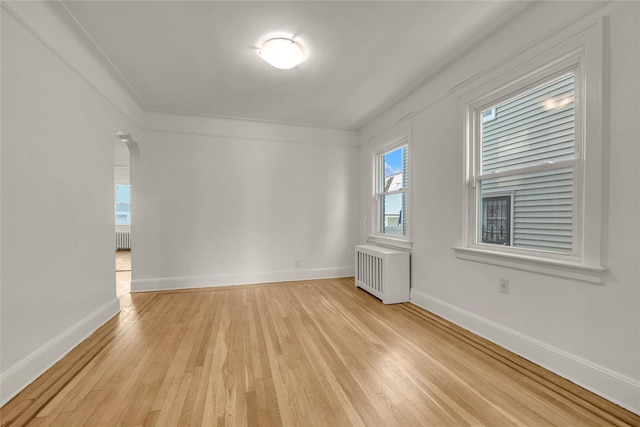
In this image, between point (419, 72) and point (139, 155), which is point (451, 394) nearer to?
point (419, 72)

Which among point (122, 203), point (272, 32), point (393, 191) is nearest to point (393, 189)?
point (393, 191)

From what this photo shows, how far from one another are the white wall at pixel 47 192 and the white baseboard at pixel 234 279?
115cm

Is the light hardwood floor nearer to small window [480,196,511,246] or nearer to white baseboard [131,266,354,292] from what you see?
small window [480,196,511,246]

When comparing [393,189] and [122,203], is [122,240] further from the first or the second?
[393,189]

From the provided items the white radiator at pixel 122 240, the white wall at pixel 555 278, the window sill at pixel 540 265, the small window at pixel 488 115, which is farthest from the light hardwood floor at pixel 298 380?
the white radiator at pixel 122 240

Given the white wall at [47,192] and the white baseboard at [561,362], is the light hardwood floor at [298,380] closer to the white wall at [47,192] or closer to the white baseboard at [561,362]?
the white baseboard at [561,362]

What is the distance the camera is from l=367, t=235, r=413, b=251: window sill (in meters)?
3.51

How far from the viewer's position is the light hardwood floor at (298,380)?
147 centimetres

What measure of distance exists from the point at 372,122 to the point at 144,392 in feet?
14.1

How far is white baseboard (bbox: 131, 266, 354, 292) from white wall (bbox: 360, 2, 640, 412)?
193 centimetres

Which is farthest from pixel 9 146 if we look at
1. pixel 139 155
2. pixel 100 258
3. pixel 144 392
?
pixel 139 155

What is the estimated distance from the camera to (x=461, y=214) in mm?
2662

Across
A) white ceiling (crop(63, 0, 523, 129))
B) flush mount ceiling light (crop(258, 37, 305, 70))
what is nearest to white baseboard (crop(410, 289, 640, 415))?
white ceiling (crop(63, 0, 523, 129))

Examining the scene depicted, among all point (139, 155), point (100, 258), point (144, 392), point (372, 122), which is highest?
point (372, 122)
